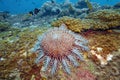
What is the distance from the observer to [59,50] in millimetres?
4129

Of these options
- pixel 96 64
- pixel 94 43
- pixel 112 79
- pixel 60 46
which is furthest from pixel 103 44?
pixel 60 46

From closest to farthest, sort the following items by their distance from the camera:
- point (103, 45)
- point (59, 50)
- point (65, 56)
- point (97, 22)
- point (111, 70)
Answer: point (59, 50) → point (65, 56) → point (111, 70) → point (103, 45) → point (97, 22)

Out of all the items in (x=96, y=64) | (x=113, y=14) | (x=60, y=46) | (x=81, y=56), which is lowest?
(x=96, y=64)

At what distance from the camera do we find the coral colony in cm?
416

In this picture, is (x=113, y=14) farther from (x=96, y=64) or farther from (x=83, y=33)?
(x=96, y=64)

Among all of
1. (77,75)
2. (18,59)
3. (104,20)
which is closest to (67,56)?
(77,75)

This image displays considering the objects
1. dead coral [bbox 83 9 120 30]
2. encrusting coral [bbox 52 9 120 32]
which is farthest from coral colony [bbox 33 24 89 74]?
dead coral [bbox 83 9 120 30]

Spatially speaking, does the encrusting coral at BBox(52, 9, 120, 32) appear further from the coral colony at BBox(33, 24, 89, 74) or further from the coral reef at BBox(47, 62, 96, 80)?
the coral reef at BBox(47, 62, 96, 80)

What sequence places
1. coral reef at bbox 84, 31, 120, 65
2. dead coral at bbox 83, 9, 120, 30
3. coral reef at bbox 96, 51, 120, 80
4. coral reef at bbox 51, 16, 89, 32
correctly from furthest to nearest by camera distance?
dead coral at bbox 83, 9, 120, 30
coral reef at bbox 51, 16, 89, 32
coral reef at bbox 84, 31, 120, 65
coral reef at bbox 96, 51, 120, 80

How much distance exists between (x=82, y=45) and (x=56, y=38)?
2.57 ft

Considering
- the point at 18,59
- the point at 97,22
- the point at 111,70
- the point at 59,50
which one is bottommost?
the point at 111,70

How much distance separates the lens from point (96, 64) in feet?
14.8

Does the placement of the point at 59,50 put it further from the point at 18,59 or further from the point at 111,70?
the point at 111,70

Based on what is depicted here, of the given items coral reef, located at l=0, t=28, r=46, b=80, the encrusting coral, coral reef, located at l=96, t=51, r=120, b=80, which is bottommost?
coral reef, located at l=96, t=51, r=120, b=80
